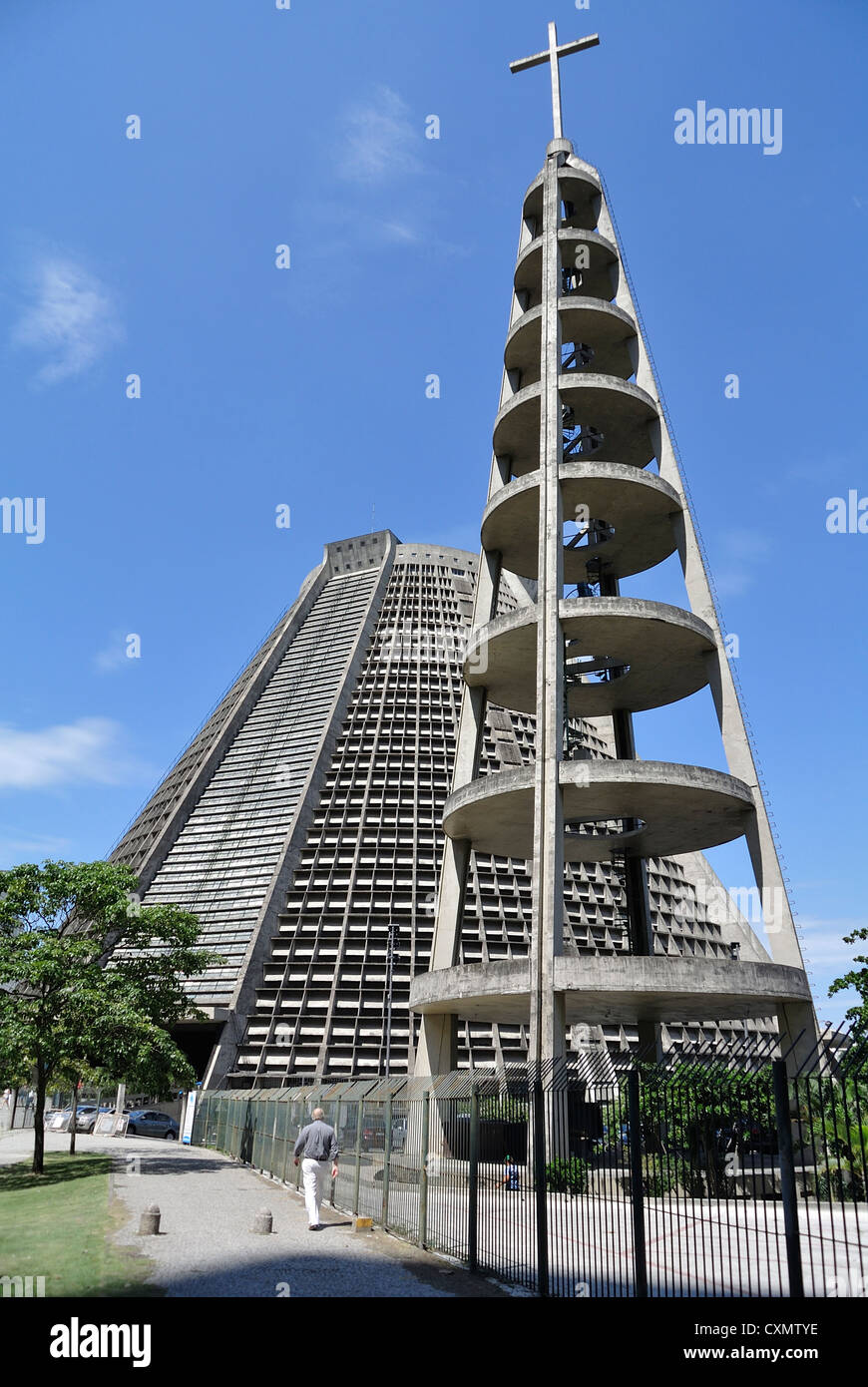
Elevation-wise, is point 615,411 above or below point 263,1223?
above

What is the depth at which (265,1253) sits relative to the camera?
13695 mm

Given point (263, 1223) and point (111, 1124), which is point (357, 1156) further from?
point (111, 1124)

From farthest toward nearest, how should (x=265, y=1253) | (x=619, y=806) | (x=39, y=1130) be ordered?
(x=619, y=806)
(x=39, y=1130)
(x=265, y=1253)

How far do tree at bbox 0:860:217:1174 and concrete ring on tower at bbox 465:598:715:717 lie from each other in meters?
13.9

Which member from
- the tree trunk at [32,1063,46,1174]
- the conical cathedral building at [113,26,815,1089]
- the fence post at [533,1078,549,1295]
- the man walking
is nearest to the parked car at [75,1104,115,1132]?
the conical cathedral building at [113,26,815,1089]

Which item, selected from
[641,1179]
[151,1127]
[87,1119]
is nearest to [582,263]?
[641,1179]

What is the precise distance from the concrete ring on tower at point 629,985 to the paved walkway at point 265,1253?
23.7ft

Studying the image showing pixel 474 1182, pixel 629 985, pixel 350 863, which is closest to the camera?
pixel 474 1182

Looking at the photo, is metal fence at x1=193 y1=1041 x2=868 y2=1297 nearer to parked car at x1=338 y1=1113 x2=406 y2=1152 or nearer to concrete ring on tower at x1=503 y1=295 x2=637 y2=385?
parked car at x1=338 y1=1113 x2=406 y2=1152

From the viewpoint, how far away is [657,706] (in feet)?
121

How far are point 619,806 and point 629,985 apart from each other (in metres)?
7.02

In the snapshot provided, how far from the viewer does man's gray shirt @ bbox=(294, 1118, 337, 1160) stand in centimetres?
1650

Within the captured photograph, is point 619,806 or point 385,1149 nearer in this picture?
point 385,1149

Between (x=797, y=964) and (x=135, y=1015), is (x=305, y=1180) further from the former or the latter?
(x=797, y=964)
